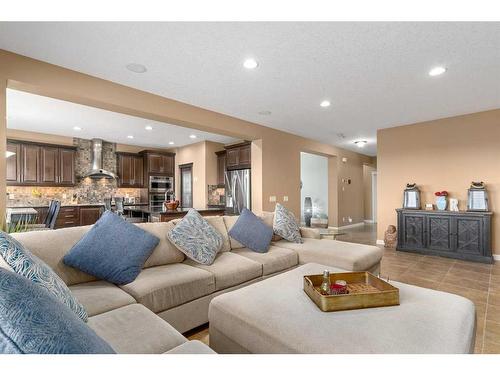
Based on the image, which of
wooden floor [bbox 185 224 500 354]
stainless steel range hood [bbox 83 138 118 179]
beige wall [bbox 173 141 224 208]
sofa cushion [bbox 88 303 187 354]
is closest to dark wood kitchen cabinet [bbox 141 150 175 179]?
beige wall [bbox 173 141 224 208]

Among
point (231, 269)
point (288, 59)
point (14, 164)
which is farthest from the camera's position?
point (14, 164)

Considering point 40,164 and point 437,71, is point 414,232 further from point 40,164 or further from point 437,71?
point 40,164

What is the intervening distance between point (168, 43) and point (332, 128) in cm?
394

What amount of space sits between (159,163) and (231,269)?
6263 millimetres

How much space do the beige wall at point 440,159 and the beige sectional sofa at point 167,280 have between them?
287cm

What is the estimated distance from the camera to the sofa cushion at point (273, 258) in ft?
8.49

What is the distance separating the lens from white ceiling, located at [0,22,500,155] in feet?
6.93

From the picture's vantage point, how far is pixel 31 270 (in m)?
1.14

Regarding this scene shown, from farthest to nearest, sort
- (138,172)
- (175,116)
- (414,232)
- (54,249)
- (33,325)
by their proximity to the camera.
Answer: (138,172) → (414,232) → (175,116) → (54,249) → (33,325)

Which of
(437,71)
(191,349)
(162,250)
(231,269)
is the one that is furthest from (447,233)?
(191,349)

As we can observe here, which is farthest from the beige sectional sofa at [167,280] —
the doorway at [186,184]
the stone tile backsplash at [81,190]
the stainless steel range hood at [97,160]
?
the stone tile backsplash at [81,190]

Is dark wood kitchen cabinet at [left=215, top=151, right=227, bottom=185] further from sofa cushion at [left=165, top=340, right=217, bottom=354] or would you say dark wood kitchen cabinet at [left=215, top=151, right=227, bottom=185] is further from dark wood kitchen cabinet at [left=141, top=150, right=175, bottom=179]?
sofa cushion at [left=165, top=340, right=217, bottom=354]

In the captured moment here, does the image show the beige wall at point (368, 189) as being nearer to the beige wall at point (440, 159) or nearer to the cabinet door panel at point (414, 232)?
the beige wall at point (440, 159)
